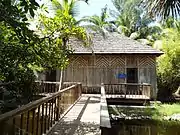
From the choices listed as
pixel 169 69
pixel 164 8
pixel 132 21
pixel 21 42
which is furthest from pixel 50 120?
pixel 132 21

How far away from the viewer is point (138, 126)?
14.1 metres

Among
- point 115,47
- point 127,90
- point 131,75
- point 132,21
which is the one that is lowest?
point 127,90

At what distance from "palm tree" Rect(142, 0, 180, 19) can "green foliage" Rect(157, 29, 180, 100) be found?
1398 centimetres

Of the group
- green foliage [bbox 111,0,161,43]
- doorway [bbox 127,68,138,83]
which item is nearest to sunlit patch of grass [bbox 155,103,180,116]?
doorway [bbox 127,68,138,83]

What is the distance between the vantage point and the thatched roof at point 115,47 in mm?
20130

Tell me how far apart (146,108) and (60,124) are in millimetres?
9913

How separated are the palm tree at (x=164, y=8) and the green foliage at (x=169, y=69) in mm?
13982

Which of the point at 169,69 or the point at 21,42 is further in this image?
the point at 169,69

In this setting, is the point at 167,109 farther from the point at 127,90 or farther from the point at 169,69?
the point at 169,69

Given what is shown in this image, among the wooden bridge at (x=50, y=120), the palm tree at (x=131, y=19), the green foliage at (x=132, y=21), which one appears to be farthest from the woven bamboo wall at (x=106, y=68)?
the palm tree at (x=131, y=19)

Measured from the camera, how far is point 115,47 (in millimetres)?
21016

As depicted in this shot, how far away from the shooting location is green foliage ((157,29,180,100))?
852 inches

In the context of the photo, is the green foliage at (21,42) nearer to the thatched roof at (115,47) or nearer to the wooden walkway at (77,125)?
the wooden walkway at (77,125)

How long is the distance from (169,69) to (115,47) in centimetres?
471
